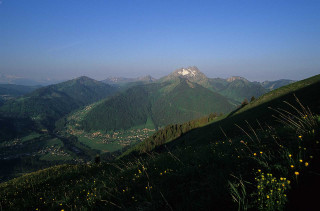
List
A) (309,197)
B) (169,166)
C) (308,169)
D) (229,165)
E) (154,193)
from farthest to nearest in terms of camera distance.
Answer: (169,166)
(229,165)
(154,193)
(308,169)
(309,197)

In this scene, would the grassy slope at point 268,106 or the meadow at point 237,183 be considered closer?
the meadow at point 237,183

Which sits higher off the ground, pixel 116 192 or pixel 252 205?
pixel 252 205

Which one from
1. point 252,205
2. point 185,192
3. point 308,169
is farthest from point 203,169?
point 308,169

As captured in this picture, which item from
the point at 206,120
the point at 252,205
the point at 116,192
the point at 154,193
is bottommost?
the point at 206,120

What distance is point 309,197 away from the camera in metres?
2.90

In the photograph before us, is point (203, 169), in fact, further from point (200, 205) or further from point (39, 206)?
point (39, 206)

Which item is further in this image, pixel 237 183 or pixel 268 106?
pixel 268 106

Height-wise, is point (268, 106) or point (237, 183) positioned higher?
point (237, 183)

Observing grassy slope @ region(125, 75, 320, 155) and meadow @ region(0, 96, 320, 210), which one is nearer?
meadow @ region(0, 96, 320, 210)

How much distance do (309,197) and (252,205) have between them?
39.0 inches

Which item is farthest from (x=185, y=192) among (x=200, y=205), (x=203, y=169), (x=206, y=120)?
(x=206, y=120)

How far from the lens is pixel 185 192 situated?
455 cm

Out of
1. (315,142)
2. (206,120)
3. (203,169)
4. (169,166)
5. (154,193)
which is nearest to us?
(315,142)

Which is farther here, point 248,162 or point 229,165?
point 229,165
